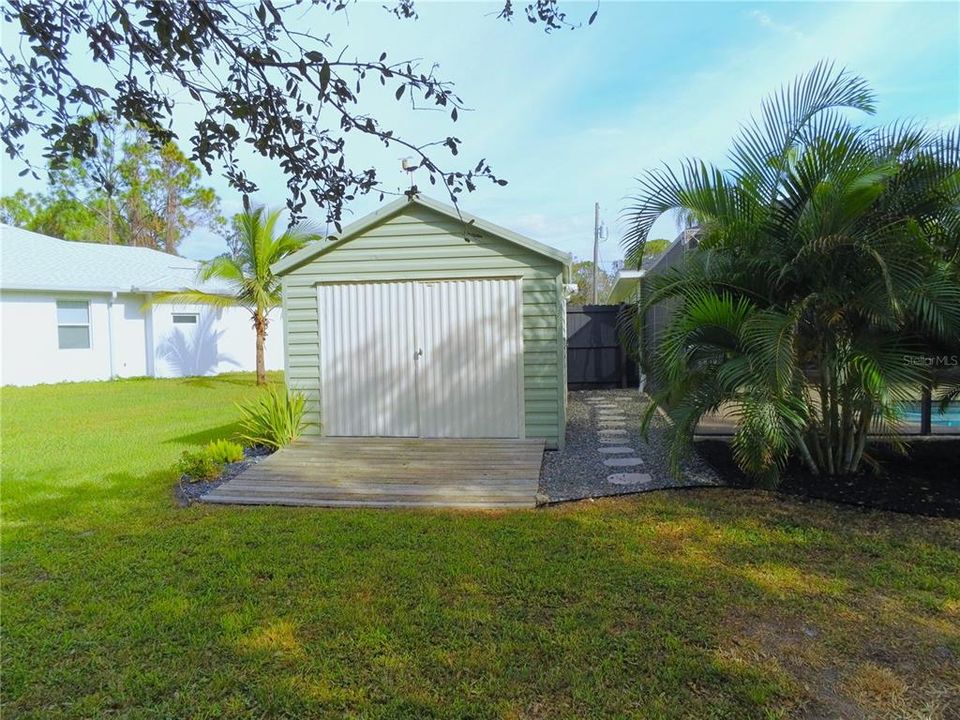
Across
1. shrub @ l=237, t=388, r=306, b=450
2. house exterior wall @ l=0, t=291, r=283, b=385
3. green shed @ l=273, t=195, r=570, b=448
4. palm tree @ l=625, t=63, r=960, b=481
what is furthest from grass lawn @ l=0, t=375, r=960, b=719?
house exterior wall @ l=0, t=291, r=283, b=385

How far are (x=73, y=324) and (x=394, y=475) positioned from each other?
13.7m

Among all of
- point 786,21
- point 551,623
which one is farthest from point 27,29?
point 786,21

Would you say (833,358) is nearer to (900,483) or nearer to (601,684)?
(900,483)

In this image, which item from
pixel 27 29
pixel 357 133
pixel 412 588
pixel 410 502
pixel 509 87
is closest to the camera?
pixel 27 29

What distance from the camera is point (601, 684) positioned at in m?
2.63

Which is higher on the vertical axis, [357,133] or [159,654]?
[357,133]

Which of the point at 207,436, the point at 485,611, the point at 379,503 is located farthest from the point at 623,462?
the point at 207,436

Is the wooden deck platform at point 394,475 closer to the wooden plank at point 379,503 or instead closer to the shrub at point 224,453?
the wooden plank at point 379,503

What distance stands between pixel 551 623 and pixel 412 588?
867 millimetres

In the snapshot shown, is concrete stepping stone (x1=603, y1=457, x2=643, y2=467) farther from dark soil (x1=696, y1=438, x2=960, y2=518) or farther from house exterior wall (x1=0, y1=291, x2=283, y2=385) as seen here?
house exterior wall (x1=0, y1=291, x2=283, y2=385)

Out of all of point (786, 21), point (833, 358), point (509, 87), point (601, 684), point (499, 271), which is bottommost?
point (601, 684)

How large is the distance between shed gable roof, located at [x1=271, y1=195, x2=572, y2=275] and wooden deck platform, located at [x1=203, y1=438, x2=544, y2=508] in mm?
2177

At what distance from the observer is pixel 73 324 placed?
1591 centimetres

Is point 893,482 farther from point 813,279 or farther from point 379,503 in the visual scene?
point 379,503
